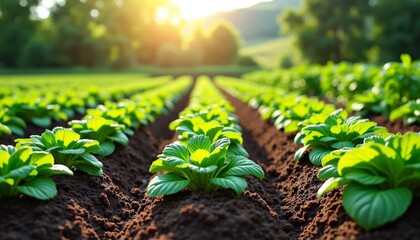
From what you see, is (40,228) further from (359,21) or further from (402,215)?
(359,21)

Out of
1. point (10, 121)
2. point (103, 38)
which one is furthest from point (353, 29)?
point (10, 121)

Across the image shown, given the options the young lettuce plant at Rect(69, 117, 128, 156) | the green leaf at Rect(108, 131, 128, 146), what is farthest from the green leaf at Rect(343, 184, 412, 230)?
the green leaf at Rect(108, 131, 128, 146)

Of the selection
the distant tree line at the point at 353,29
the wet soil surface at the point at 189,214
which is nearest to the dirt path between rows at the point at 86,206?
the wet soil surface at the point at 189,214

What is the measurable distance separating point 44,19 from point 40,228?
244 feet

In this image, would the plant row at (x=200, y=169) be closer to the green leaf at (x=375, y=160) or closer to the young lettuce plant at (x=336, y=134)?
the green leaf at (x=375, y=160)

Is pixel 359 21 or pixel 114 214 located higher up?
pixel 359 21

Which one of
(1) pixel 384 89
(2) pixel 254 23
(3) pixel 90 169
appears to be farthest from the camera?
(2) pixel 254 23

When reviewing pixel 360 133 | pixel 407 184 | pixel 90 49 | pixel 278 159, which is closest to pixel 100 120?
pixel 278 159

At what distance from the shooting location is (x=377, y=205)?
257 cm

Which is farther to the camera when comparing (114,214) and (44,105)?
(44,105)

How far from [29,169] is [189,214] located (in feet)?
3.98

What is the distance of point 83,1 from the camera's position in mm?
65500

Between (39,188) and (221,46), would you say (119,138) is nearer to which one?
(39,188)

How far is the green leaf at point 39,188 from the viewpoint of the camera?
3.03 meters
